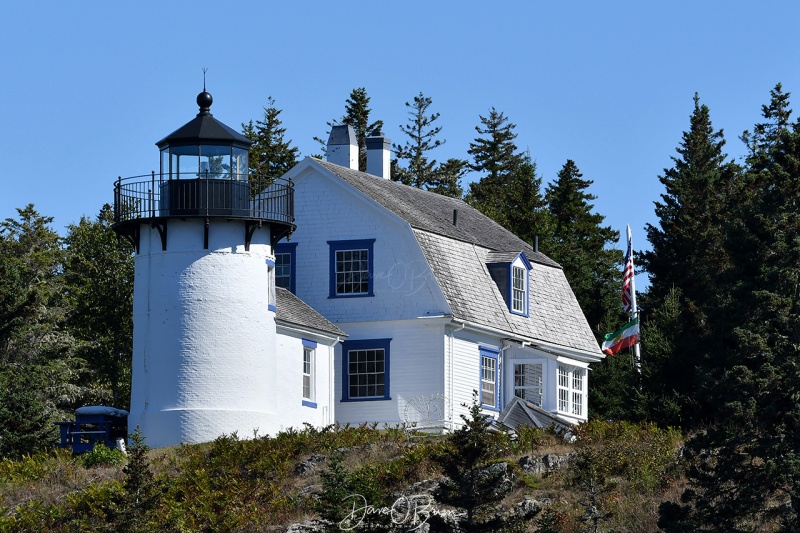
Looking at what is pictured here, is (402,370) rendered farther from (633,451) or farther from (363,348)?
(633,451)

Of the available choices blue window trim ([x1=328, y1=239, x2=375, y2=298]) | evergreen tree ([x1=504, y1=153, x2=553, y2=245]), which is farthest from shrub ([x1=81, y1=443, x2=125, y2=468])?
evergreen tree ([x1=504, y1=153, x2=553, y2=245])

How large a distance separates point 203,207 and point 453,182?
34.9 meters

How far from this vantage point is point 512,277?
42875 mm

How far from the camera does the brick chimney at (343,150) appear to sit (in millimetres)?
45188

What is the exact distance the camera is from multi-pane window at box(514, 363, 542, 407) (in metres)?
42.9

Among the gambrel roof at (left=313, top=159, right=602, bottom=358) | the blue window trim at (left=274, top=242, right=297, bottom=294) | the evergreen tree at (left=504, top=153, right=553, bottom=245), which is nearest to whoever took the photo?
the gambrel roof at (left=313, top=159, right=602, bottom=358)

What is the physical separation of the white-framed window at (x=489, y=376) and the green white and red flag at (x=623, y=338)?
14.2 feet

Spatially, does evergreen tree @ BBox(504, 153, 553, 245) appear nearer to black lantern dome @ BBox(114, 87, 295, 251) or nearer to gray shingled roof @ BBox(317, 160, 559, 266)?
gray shingled roof @ BBox(317, 160, 559, 266)

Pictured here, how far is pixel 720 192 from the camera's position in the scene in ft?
185

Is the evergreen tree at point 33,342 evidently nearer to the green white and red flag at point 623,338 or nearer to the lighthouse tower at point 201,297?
the lighthouse tower at point 201,297

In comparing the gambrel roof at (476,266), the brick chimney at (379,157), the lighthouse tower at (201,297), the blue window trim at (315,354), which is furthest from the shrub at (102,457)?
the brick chimney at (379,157)

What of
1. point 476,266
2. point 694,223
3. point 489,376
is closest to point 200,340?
point 489,376

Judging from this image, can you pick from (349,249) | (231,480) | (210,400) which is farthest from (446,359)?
(231,480)

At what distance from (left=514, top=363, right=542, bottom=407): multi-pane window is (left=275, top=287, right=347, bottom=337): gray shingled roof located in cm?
539
